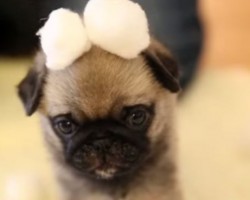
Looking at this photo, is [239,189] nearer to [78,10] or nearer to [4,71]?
[78,10]

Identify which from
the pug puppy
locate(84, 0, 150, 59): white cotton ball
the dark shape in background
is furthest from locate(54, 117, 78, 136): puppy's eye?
the dark shape in background

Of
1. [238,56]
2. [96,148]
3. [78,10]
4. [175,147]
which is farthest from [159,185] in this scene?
[238,56]

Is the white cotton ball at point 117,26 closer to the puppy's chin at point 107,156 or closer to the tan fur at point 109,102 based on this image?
the tan fur at point 109,102

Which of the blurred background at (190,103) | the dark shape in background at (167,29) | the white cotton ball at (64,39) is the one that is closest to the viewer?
the white cotton ball at (64,39)

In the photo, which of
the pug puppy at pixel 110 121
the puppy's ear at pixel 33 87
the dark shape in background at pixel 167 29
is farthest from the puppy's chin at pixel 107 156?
the dark shape in background at pixel 167 29

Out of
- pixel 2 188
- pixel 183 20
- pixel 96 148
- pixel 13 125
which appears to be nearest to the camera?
pixel 96 148

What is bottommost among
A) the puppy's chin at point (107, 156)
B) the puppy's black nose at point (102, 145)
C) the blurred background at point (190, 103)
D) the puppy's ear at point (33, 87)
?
the blurred background at point (190, 103)

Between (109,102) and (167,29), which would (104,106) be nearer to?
(109,102)

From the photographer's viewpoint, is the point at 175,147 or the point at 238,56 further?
the point at 238,56
